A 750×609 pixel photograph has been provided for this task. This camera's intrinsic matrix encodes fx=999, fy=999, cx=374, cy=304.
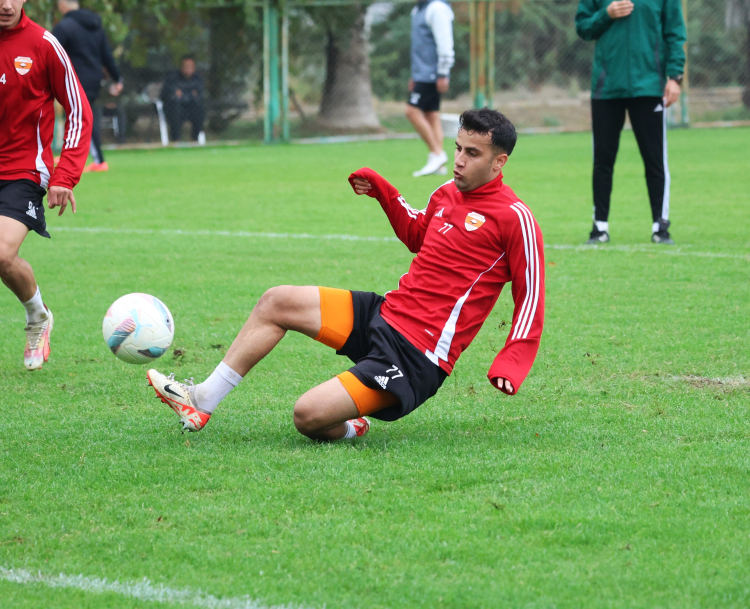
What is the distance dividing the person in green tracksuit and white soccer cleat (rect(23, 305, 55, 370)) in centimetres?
463

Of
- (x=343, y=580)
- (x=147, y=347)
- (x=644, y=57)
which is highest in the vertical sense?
(x=644, y=57)

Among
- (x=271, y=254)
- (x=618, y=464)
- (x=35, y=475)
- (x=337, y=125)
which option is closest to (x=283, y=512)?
(x=35, y=475)

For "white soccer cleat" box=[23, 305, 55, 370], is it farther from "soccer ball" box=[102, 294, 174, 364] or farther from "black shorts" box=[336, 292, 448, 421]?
"black shorts" box=[336, 292, 448, 421]

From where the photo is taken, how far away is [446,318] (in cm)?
383

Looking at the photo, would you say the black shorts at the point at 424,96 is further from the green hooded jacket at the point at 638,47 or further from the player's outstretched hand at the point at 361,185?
the player's outstretched hand at the point at 361,185

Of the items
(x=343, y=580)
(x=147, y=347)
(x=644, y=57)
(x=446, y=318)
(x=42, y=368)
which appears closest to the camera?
(x=343, y=580)

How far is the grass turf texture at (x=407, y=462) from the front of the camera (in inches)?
104

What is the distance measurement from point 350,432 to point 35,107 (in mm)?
2585

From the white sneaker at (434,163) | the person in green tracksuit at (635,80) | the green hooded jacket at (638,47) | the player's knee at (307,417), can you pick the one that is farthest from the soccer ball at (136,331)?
the white sneaker at (434,163)

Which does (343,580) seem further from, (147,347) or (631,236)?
(631,236)

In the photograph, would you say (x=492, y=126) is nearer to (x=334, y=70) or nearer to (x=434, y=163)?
(x=434, y=163)

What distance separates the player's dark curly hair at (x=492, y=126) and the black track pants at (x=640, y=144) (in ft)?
14.0

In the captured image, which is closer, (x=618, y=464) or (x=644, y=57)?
(x=618, y=464)

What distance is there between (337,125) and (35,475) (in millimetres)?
21198
